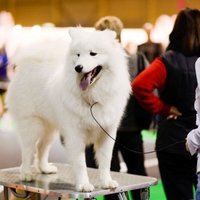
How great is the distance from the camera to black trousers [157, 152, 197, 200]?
11.7 feet

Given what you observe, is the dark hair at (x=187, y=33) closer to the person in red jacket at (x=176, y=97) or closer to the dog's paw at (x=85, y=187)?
the person in red jacket at (x=176, y=97)

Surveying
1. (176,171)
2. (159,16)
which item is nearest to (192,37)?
(176,171)

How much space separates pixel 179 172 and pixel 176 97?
1.74 ft

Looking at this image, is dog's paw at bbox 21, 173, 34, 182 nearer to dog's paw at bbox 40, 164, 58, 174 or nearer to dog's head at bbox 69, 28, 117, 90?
dog's paw at bbox 40, 164, 58, 174

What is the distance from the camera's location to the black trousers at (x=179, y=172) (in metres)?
3.57

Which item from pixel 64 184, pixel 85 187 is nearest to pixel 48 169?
pixel 64 184

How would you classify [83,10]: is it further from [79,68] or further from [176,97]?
[79,68]

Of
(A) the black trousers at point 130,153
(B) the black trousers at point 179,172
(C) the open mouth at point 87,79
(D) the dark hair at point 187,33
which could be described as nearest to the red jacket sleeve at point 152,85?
(D) the dark hair at point 187,33

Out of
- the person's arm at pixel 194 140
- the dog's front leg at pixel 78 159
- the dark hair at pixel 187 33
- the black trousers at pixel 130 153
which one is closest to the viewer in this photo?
the person's arm at pixel 194 140

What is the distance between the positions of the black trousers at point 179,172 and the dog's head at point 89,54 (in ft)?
3.44

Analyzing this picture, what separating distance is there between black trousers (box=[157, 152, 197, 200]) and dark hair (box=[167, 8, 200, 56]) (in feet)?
2.38

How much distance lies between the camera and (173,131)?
141 inches

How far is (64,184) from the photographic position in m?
3.03

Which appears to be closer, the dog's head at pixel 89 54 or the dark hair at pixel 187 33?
the dog's head at pixel 89 54
